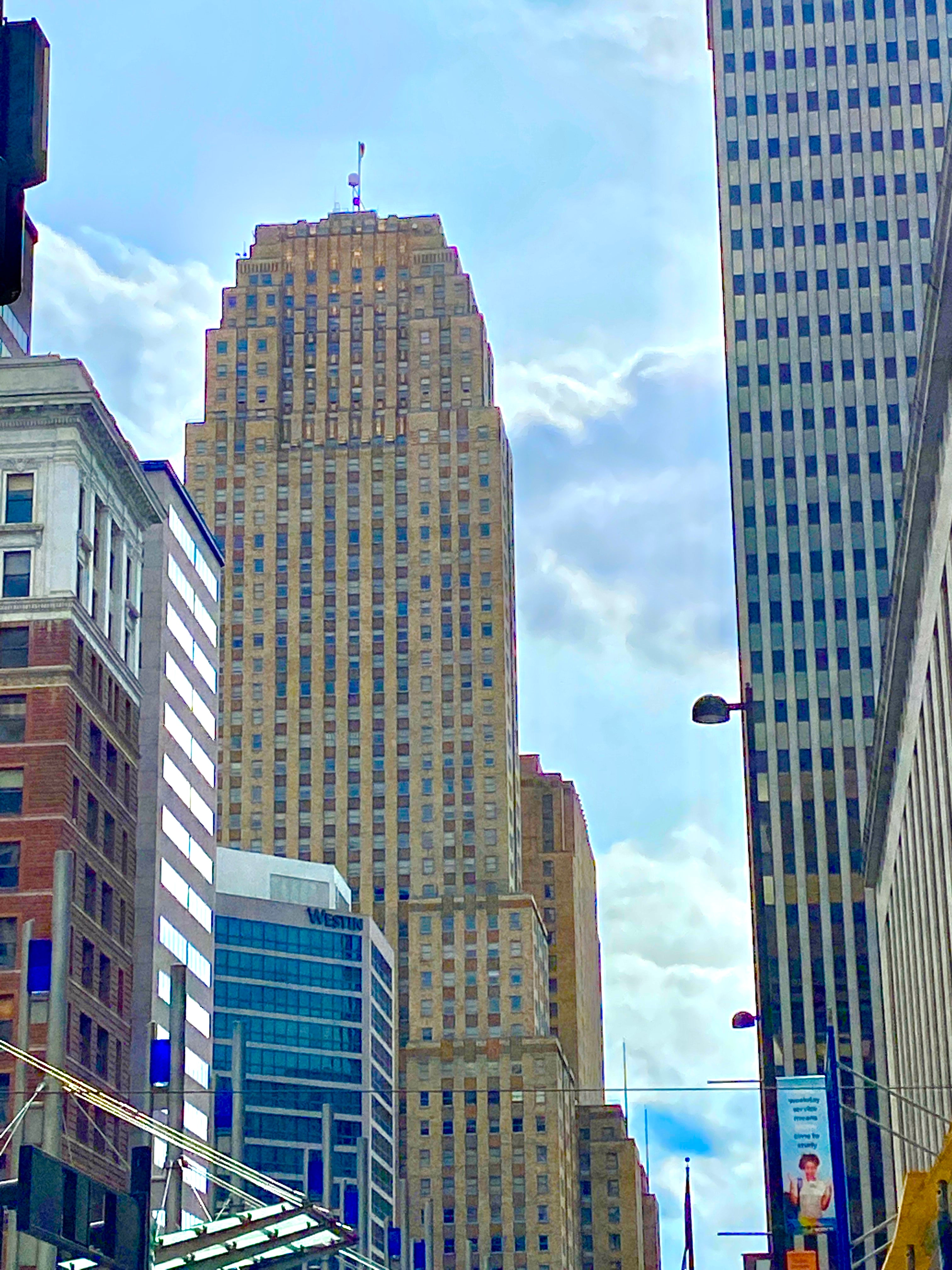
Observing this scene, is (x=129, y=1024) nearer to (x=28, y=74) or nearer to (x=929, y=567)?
(x=929, y=567)

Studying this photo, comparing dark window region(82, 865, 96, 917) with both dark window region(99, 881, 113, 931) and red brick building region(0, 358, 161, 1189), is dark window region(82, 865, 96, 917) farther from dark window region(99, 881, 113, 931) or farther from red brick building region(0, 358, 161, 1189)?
dark window region(99, 881, 113, 931)

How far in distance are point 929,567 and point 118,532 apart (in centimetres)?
5443

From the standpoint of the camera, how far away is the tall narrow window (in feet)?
360

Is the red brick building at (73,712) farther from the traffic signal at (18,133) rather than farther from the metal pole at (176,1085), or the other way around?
the traffic signal at (18,133)

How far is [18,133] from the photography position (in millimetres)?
5609

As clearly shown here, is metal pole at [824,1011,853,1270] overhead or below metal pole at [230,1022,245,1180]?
below

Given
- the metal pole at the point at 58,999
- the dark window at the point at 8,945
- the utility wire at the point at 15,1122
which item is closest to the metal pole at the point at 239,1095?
the utility wire at the point at 15,1122

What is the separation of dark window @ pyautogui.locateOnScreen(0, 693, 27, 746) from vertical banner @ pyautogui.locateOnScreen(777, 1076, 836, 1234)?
2894 inches

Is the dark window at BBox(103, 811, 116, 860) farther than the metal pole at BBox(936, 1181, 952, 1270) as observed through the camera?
Yes

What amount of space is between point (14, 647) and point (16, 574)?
15.5 feet

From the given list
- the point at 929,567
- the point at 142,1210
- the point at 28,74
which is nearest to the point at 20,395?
the point at 929,567

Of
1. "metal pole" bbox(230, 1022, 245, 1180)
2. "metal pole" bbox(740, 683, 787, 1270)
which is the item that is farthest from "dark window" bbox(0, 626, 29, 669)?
"metal pole" bbox(740, 683, 787, 1270)

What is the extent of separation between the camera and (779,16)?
17125 centimetres

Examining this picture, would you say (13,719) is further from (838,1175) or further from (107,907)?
(838,1175)
